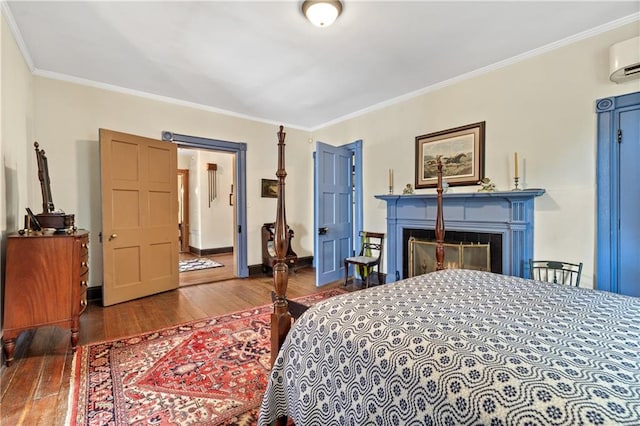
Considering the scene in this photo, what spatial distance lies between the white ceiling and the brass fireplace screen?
77.5 inches

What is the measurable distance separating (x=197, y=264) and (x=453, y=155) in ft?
16.8

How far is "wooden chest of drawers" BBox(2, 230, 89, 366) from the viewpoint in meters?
2.15

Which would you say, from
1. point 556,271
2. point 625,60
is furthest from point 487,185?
point 625,60

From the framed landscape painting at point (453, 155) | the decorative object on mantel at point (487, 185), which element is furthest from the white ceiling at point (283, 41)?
the decorative object on mantel at point (487, 185)

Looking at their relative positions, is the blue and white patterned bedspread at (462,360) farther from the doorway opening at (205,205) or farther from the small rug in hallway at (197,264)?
→ the doorway opening at (205,205)

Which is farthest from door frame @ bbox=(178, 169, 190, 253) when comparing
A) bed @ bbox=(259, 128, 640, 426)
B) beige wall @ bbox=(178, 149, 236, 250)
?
bed @ bbox=(259, 128, 640, 426)

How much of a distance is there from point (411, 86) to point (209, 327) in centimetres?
358

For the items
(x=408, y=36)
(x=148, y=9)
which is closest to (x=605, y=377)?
(x=408, y=36)

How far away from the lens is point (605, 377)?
77cm

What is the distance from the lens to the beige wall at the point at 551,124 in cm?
254

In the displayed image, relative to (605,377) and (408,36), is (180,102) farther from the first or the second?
(605,377)

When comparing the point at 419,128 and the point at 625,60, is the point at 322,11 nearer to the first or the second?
the point at 419,128

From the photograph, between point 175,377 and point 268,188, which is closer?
point 175,377

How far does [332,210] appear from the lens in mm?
4430
